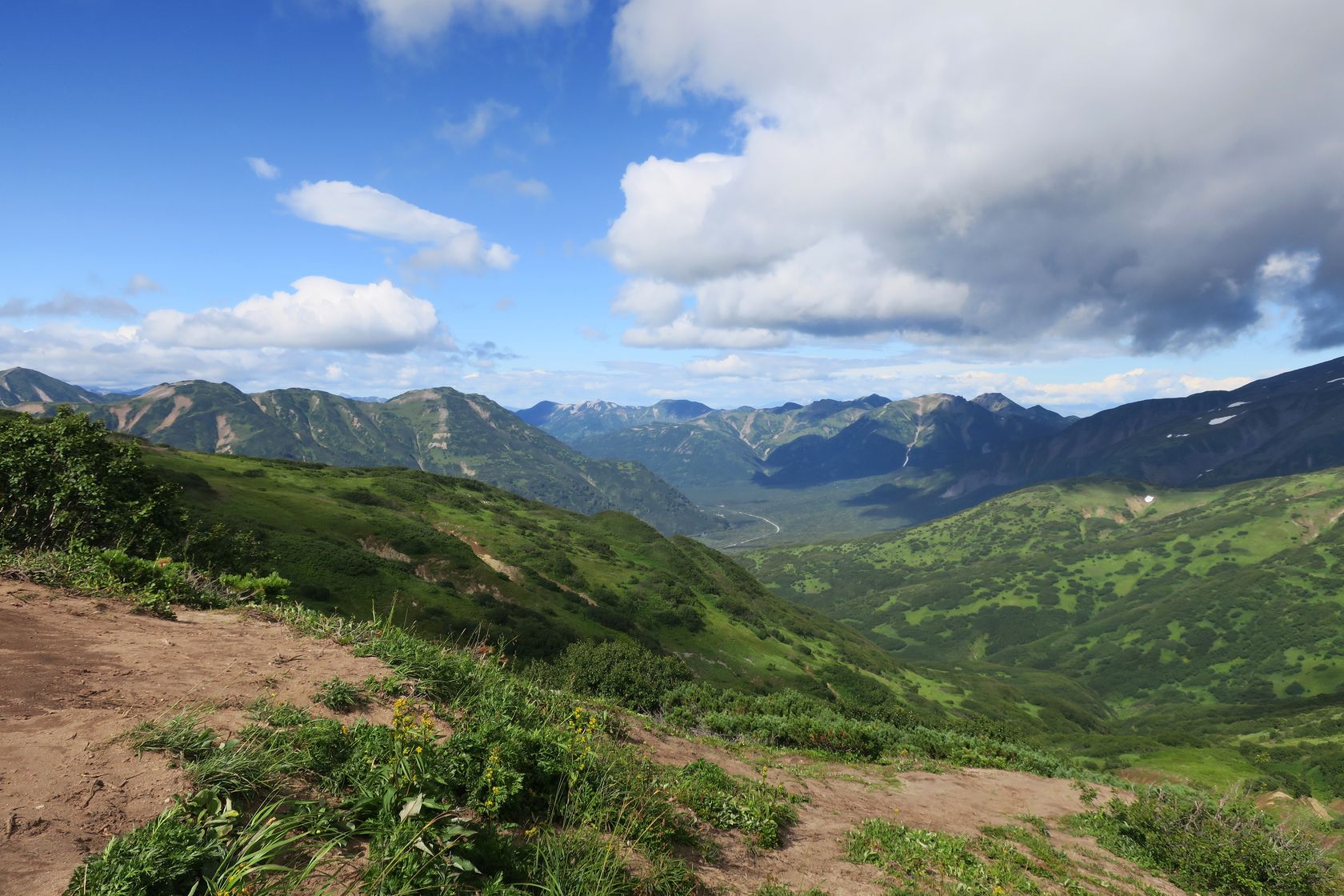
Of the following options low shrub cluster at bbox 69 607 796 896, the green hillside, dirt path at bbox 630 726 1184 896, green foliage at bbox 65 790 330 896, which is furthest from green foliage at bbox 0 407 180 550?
dirt path at bbox 630 726 1184 896

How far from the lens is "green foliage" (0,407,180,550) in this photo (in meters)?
17.7

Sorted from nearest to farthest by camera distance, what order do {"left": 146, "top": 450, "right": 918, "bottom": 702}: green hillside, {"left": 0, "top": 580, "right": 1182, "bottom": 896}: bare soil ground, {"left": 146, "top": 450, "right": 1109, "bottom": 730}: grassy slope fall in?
{"left": 0, "top": 580, "right": 1182, "bottom": 896}: bare soil ground
{"left": 146, "top": 450, "right": 918, "bottom": 702}: green hillside
{"left": 146, "top": 450, "right": 1109, "bottom": 730}: grassy slope

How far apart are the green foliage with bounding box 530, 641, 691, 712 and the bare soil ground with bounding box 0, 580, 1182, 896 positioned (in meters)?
12.9

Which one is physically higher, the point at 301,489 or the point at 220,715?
the point at 220,715

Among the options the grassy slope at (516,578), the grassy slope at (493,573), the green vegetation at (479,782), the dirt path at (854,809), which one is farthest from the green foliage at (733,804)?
the grassy slope at (516,578)

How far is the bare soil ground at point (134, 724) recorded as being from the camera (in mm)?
6074

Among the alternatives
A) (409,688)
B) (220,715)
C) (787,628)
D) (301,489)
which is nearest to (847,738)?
(409,688)

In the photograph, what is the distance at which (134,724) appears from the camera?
7.71 m

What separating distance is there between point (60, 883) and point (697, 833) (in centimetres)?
857

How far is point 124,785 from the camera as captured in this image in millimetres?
6594

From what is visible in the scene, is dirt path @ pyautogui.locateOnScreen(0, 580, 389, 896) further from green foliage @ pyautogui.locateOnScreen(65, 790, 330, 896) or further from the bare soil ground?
green foliage @ pyautogui.locateOnScreen(65, 790, 330, 896)

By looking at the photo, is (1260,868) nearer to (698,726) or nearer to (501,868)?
(698,726)

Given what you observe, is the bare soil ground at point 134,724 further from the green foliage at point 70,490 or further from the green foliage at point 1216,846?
the green foliage at point 70,490

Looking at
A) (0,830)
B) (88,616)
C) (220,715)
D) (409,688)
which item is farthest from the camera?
(88,616)
